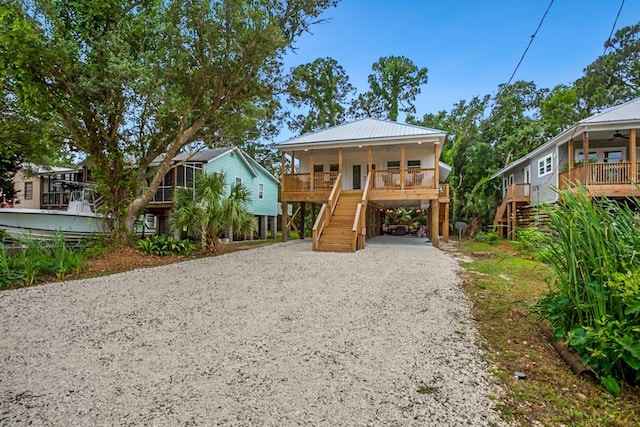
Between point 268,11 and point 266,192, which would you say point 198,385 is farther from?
point 266,192

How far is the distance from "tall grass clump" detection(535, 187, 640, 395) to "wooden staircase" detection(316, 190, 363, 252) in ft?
27.9

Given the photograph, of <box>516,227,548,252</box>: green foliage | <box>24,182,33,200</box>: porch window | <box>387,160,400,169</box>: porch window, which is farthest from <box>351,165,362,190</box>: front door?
<box>24,182,33,200</box>: porch window

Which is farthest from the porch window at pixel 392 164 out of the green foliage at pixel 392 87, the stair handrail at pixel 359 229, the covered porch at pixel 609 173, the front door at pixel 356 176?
the green foliage at pixel 392 87

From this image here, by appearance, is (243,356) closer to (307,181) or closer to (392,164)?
→ (307,181)

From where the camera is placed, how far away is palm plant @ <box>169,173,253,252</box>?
36.6 feet

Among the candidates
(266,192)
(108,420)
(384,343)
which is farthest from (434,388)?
(266,192)

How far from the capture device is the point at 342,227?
1323cm

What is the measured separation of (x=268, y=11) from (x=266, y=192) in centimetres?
1623

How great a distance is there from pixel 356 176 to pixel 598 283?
52.1 feet

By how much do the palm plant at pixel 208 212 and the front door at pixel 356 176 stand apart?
330 inches

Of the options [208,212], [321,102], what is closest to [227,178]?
[208,212]

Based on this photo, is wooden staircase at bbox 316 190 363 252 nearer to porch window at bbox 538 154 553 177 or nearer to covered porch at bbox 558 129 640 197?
covered porch at bbox 558 129 640 197

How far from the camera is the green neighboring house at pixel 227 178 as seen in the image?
18.3 meters

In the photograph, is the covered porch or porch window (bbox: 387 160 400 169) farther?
porch window (bbox: 387 160 400 169)
